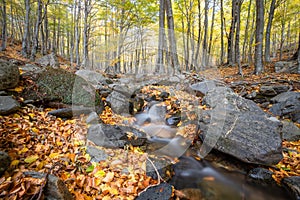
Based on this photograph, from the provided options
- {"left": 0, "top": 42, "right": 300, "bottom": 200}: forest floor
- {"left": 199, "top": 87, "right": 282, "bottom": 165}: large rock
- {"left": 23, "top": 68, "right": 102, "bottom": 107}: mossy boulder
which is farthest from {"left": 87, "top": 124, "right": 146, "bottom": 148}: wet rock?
{"left": 199, "top": 87, "right": 282, "bottom": 165}: large rock

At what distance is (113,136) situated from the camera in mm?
3584

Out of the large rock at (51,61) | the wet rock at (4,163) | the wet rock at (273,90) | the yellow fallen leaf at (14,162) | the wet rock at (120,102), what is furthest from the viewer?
the large rock at (51,61)

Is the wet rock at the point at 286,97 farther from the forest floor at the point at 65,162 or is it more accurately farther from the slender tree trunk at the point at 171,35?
the slender tree trunk at the point at 171,35

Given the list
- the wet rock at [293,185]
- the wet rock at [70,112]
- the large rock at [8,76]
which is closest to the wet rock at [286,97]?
the wet rock at [293,185]

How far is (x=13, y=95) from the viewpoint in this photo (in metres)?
3.60

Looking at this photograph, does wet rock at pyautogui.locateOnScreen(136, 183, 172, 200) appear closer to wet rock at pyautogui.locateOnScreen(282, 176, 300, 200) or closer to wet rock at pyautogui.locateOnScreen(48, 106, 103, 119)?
wet rock at pyautogui.locateOnScreen(282, 176, 300, 200)

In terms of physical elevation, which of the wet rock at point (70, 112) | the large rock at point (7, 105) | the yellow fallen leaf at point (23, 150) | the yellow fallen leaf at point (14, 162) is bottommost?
the yellow fallen leaf at point (14, 162)

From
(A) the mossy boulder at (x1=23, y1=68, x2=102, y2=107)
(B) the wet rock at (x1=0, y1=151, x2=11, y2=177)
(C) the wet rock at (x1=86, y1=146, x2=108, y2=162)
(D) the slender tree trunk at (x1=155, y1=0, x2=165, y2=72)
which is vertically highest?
(D) the slender tree trunk at (x1=155, y1=0, x2=165, y2=72)

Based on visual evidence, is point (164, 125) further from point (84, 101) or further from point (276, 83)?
point (276, 83)

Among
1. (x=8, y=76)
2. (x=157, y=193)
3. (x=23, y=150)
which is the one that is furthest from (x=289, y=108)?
(x=8, y=76)

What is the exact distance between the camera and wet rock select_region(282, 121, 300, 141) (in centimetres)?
398

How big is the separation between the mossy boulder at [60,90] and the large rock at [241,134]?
3.32 metres

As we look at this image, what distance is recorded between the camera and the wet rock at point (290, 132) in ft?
13.1

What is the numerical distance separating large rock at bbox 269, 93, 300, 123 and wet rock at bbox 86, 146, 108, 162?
17.5ft
